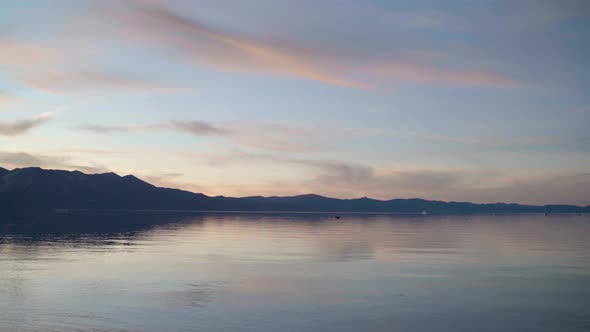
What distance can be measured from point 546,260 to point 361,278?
66.8ft

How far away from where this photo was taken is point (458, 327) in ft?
67.3

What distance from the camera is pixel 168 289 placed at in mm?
27953

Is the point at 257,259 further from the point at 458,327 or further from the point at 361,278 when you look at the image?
the point at 458,327

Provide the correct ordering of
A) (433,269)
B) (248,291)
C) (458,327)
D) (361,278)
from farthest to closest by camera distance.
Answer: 1. (433,269)
2. (361,278)
3. (248,291)
4. (458,327)

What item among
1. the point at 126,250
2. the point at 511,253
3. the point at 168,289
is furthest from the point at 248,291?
the point at 511,253

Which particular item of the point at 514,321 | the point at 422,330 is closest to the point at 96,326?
the point at 422,330

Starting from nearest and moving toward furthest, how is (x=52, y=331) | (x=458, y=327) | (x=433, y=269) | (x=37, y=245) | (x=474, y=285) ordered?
(x=52, y=331)
(x=458, y=327)
(x=474, y=285)
(x=433, y=269)
(x=37, y=245)

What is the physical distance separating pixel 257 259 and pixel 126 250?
14.7 m

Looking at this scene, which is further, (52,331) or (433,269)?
(433,269)

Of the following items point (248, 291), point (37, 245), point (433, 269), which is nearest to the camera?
point (248, 291)

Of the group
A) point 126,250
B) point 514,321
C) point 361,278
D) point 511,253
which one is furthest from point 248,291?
point 511,253

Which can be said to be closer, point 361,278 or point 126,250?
point 361,278

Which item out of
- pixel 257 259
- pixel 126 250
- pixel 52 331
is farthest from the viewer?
pixel 126 250

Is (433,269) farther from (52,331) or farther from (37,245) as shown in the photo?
(37,245)
